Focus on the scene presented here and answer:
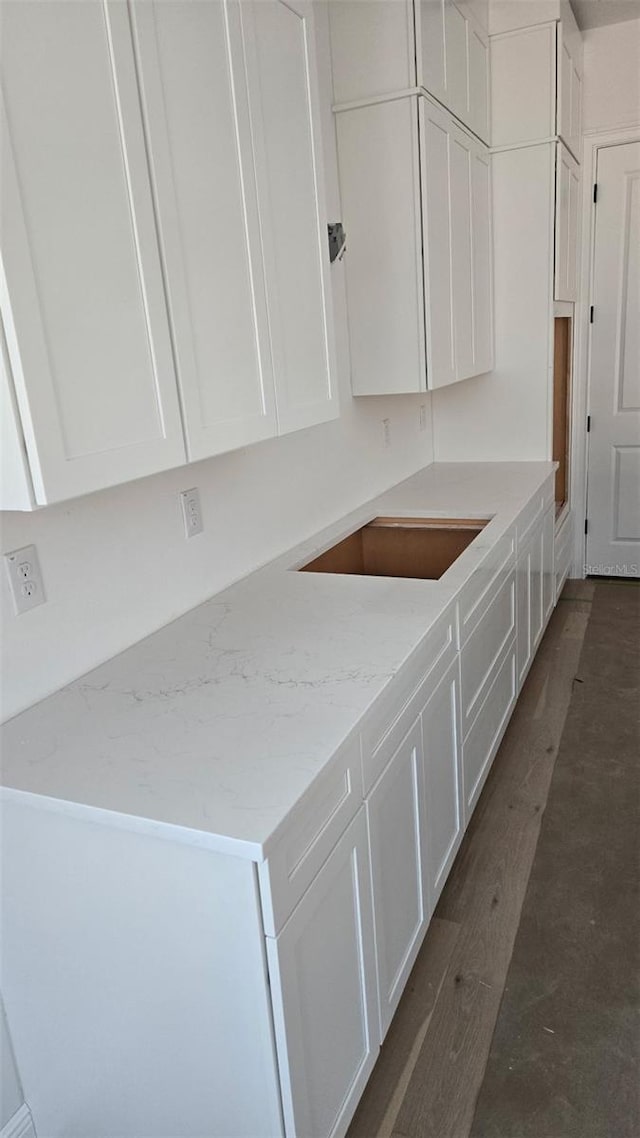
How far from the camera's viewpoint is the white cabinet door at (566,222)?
3449mm

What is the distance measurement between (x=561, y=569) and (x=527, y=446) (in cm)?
73

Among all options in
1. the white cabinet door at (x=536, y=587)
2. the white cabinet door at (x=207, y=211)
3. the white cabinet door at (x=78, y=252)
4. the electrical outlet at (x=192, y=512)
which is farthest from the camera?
the white cabinet door at (x=536, y=587)

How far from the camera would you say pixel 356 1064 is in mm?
1446

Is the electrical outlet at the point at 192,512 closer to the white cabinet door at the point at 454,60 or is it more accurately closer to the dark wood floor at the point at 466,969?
the dark wood floor at the point at 466,969

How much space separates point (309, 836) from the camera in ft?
3.92

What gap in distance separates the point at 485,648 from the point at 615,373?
2.63 metres

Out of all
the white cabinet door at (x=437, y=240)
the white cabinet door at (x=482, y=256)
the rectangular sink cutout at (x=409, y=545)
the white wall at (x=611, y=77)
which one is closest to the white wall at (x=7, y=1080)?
the rectangular sink cutout at (x=409, y=545)

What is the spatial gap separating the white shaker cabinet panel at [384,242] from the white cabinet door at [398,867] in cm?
150

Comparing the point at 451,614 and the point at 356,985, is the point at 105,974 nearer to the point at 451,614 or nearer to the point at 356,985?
the point at 356,985

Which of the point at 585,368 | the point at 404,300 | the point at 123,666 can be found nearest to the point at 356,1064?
the point at 123,666

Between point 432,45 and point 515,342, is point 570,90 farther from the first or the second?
point 432,45

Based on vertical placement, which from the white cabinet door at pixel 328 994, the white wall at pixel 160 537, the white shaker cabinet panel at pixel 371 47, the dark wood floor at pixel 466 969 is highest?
the white shaker cabinet panel at pixel 371 47

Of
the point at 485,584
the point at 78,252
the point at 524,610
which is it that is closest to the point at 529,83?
the point at 524,610

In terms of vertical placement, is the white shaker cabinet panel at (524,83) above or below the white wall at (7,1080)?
above
